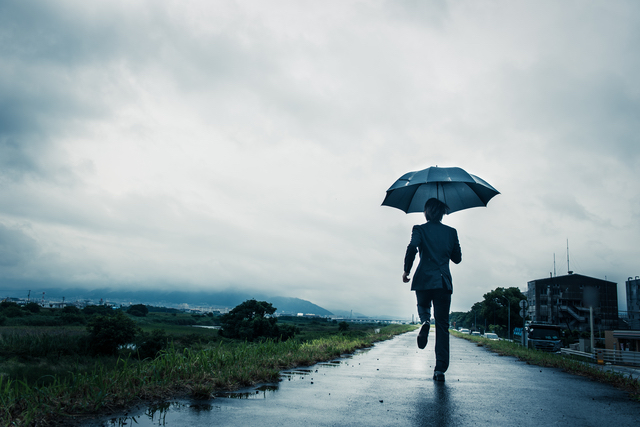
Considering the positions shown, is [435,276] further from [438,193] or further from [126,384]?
[126,384]

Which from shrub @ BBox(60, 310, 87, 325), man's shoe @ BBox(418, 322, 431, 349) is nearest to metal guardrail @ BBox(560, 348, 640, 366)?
man's shoe @ BBox(418, 322, 431, 349)

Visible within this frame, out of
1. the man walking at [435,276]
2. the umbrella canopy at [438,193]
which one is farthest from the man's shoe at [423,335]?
the umbrella canopy at [438,193]

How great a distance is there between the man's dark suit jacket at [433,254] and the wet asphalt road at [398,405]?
1355 mm

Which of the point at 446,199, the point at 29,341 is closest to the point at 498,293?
the point at 29,341

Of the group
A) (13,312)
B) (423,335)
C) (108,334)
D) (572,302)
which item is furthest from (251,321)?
(423,335)

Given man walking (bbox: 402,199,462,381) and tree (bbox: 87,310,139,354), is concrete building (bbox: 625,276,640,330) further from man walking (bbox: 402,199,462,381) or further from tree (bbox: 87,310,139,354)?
man walking (bbox: 402,199,462,381)

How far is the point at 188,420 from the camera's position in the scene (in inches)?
124

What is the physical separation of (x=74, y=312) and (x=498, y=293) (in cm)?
10932

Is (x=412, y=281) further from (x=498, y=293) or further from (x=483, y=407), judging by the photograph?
(x=498, y=293)

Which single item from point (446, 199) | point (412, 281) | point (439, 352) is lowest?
point (439, 352)

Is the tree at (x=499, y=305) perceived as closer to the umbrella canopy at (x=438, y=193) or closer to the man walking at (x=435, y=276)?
the umbrella canopy at (x=438, y=193)

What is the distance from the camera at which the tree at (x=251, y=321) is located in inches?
3358

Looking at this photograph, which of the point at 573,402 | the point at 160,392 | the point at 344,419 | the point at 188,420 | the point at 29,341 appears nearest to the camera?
the point at 188,420

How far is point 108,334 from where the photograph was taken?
63531 millimetres
